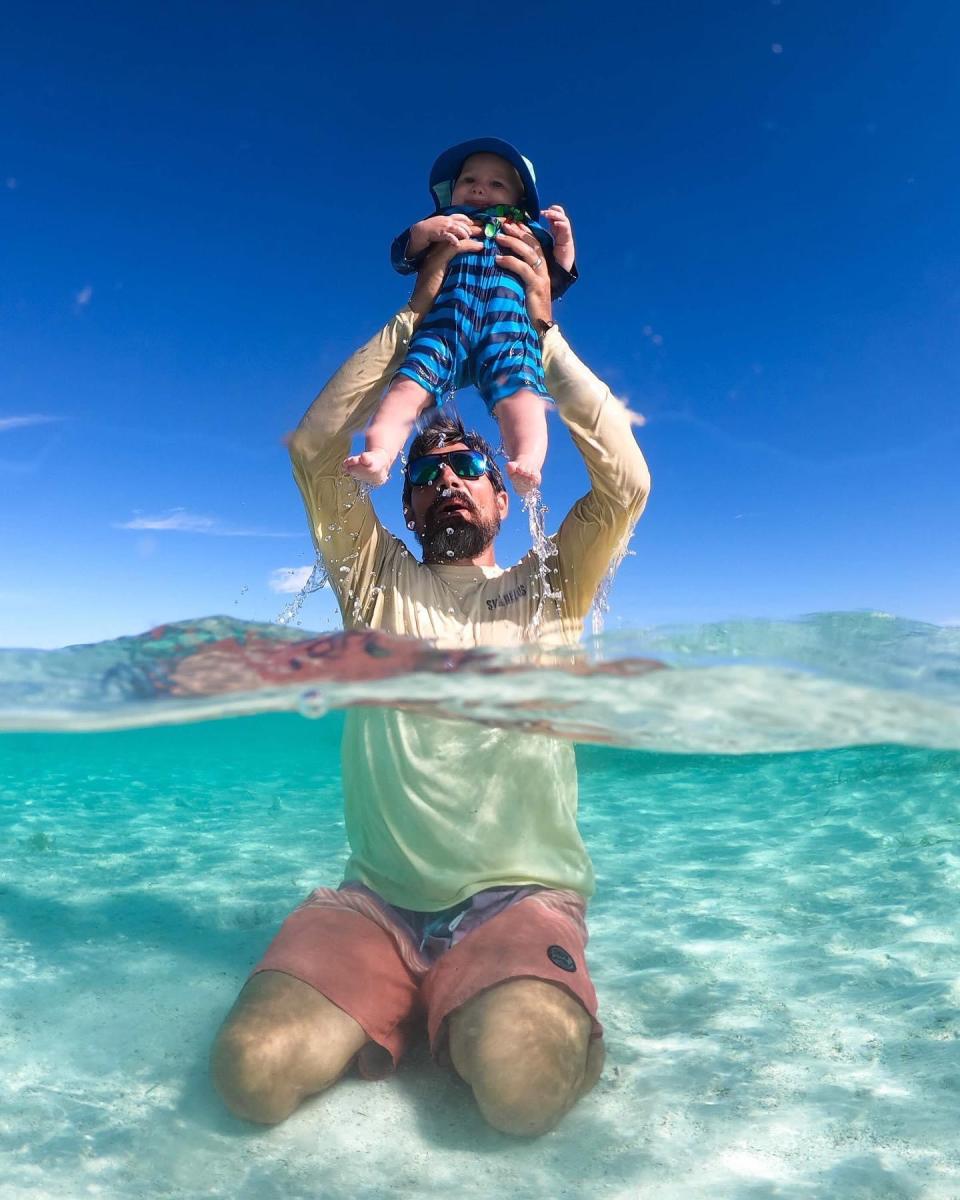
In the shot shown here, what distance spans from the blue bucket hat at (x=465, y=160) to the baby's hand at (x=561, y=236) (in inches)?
9.3

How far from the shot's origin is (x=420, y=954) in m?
4.04

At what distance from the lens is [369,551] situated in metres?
4.49

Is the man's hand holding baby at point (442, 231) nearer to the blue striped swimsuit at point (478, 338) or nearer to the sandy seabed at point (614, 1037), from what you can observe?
the blue striped swimsuit at point (478, 338)

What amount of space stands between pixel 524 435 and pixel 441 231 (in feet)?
5.60

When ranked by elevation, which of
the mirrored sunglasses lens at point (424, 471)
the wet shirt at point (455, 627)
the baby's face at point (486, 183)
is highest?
the baby's face at point (486, 183)

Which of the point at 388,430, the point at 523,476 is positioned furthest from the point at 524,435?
the point at 388,430

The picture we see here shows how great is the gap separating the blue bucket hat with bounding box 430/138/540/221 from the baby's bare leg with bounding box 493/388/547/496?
194 cm

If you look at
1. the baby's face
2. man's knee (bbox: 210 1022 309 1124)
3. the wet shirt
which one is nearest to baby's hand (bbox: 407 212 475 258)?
the baby's face

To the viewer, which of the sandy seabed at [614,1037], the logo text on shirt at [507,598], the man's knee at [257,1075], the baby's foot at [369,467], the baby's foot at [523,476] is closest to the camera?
the sandy seabed at [614,1037]

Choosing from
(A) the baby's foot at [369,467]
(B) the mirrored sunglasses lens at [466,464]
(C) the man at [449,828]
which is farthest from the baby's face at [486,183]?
(A) the baby's foot at [369,467]

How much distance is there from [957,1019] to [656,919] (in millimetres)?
2230

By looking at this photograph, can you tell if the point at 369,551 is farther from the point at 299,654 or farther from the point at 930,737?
the point at 930,737

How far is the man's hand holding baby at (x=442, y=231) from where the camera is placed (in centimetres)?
498

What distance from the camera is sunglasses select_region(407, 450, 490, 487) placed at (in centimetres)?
464
